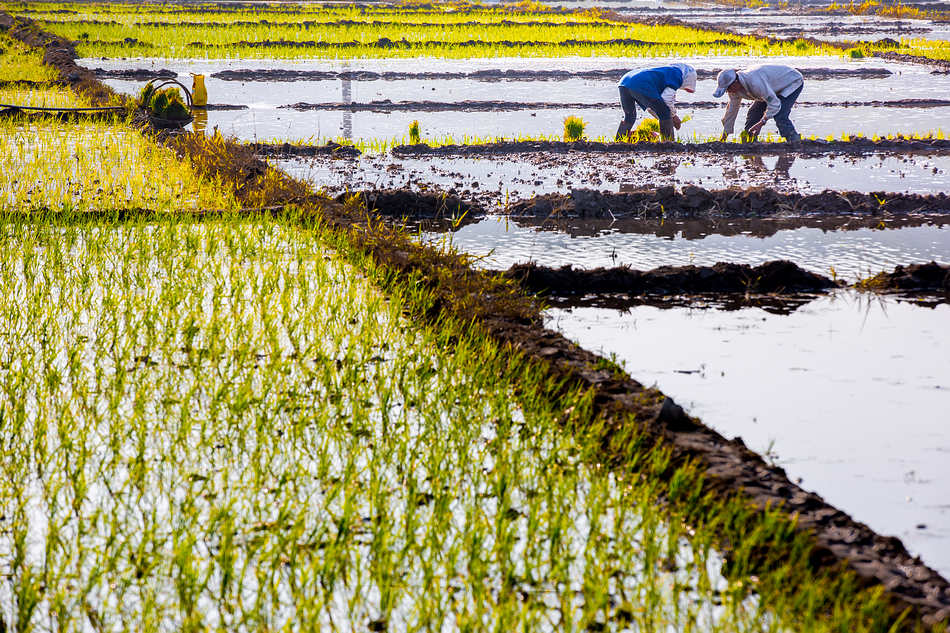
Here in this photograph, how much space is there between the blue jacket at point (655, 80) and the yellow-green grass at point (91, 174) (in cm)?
364

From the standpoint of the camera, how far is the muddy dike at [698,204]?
20.3ft

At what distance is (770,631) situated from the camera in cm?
176

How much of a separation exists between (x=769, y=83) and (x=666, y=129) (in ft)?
3.05

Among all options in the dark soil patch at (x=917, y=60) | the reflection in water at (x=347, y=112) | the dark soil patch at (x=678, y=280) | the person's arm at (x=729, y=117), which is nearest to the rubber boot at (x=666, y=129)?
the person's arm at (x=729, y=117)

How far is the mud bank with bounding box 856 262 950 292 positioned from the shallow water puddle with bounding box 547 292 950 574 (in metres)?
0.22

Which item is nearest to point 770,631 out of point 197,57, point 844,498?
point 844,498

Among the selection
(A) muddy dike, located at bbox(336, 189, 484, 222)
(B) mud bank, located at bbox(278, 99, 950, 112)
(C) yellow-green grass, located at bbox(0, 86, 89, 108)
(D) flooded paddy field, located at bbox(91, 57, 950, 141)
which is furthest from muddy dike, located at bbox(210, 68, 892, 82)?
(A) muddy dike, located at bbox(336, 189, 484, 222)

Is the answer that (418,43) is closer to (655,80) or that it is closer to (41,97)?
(41,97)

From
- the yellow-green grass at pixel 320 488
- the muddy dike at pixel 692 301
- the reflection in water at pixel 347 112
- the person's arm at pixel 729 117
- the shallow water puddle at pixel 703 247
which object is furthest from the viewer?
the reflection in water at pixel 347 112

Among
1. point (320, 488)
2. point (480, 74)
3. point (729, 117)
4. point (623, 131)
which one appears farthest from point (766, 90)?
point (320, 488)

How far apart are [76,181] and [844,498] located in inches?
206

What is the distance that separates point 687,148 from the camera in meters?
8.52

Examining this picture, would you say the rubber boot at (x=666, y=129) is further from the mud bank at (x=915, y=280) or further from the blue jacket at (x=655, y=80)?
the mud bank at (x=915, y=280)

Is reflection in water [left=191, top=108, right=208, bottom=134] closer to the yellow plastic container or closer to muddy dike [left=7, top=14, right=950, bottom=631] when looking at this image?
the yellow plastic container
